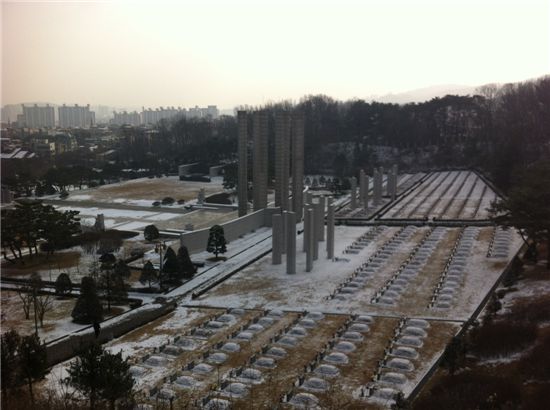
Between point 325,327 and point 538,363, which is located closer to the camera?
point 538,363

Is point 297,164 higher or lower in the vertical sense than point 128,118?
lower

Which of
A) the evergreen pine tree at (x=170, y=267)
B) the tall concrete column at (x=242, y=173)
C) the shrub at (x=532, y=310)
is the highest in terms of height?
the tall concrete column at (x=242, y=173)

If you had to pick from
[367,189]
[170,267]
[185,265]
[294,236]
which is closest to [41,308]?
[170,267]

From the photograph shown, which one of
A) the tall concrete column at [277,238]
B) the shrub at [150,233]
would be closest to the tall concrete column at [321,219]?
the tall concrete column at [277,238]

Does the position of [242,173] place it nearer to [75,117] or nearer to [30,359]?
[30,359]

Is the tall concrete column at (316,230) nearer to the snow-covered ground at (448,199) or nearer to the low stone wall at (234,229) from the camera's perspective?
the low stone wall at (234,229)

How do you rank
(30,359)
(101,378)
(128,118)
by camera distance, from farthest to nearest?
(128,118), (30,359), (101,378)

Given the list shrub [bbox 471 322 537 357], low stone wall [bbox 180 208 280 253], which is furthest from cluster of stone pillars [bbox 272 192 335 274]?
shrub [bbox 471 322 537 357]
